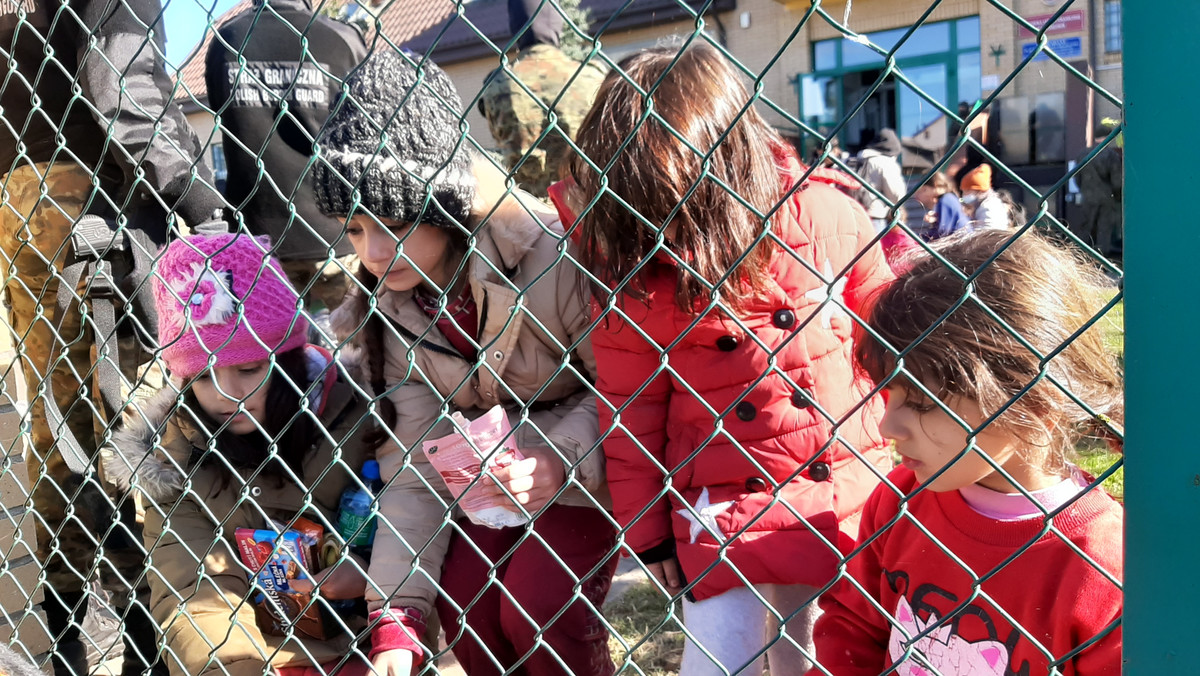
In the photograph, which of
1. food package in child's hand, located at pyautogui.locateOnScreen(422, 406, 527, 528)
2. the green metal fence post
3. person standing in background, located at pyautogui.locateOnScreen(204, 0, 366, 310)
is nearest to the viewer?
the green metal fence post

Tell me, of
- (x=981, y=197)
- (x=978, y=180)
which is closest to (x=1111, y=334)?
(x=981, y=197)

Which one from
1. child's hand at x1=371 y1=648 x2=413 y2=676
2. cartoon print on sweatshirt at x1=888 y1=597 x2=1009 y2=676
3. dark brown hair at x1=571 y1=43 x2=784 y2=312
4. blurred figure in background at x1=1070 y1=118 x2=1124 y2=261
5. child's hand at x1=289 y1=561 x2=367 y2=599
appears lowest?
blurred figure in background at x1=1070 y1=118 x2=1124 y2=261

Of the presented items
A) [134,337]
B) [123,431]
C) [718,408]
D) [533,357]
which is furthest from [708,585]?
[134,337]

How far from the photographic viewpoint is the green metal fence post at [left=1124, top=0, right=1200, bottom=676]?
2.69 ft

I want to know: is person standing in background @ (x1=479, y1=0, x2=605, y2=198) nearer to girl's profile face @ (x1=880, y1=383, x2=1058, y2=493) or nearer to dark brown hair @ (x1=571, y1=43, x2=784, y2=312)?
dark brown hair @ (x1=571, y1=43, x2=784, y2=312)

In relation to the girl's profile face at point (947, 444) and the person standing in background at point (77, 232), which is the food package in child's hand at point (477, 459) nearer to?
the girl's profile face at point (947, 444)

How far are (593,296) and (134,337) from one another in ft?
5.11

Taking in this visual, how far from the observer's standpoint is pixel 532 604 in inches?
79.7

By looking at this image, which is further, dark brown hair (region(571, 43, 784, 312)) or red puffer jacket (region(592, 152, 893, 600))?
red puffer jacket (region(592, 152, 893, 600))

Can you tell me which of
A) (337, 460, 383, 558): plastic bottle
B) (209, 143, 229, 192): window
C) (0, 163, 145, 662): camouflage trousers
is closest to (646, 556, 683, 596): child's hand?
(337, 460, 383, 558): plastic bottle

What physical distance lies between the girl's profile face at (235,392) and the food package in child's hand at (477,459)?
1.86 ft

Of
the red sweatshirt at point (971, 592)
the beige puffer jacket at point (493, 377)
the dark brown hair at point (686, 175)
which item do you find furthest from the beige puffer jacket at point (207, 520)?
the red sweatshirt at point (971, 592)

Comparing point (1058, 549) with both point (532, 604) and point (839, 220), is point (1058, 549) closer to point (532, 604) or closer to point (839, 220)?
point (839, 220)

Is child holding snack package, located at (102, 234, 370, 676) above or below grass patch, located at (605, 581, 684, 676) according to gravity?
above
